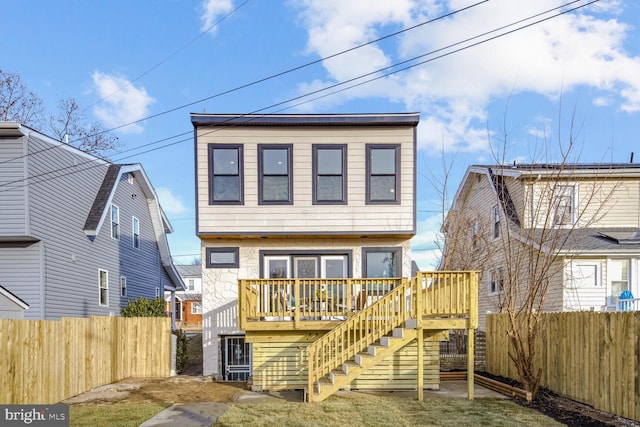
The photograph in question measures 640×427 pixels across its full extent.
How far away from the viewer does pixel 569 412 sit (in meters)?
7.31

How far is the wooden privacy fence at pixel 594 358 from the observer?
6.54 metres

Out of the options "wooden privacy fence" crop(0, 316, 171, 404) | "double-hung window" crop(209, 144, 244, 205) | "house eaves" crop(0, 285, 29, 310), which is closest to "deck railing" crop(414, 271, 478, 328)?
"double-hung window" crop(209, 144, 244, 205)

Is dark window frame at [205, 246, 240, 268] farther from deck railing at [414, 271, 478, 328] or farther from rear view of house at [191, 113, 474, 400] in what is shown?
deck railing at [414, 271, 478, 328]

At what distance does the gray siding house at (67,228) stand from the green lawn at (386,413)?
7384mm

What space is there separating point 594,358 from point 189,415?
23.7 ft

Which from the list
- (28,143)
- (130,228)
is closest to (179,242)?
(130,228)

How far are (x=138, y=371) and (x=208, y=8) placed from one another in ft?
31.8

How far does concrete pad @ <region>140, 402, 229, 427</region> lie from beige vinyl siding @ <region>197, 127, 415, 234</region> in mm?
4036

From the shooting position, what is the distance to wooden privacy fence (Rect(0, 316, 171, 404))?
22.9 feet

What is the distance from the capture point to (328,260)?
10.8m

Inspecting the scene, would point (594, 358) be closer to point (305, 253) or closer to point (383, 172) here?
point (383, 172)

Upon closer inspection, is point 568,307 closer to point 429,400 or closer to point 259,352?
point 429,400

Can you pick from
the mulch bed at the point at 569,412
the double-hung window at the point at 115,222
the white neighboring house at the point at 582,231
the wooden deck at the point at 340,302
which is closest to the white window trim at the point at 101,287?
the double-hung window at the point at 115,222

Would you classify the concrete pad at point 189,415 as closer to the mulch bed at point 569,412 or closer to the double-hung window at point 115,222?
the mulch bed at point 569,412
